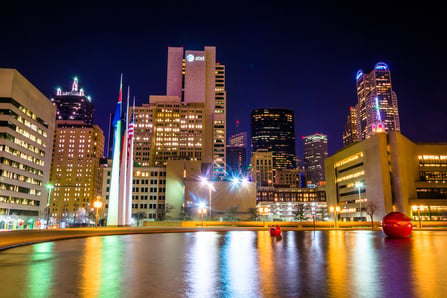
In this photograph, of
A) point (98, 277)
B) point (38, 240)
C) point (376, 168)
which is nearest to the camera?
point (98, 277)

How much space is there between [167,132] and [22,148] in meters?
87.7

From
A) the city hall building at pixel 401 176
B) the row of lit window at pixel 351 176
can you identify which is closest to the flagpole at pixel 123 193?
the city hall building at pixel 401 176

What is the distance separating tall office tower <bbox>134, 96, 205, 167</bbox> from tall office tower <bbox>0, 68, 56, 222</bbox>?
186ft

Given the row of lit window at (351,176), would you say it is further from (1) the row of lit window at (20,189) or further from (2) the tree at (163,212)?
(1) the row of lit window at (20,189)

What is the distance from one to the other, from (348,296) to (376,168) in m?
113

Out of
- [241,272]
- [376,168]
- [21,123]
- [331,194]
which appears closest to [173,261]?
[241,272]

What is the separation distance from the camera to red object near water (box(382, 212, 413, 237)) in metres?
30.9

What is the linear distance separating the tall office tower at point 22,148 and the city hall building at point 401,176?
110 m

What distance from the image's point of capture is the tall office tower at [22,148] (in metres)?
102

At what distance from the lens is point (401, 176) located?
10581 cm

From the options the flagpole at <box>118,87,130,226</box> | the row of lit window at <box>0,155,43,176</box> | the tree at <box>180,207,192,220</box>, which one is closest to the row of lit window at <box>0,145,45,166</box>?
the row of lit window at <box>0,155,43,176</box>

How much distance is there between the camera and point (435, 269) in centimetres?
1191

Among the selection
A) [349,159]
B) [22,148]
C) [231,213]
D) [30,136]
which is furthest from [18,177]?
[349,159]

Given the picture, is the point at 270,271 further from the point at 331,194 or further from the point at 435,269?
the point at 331,194
